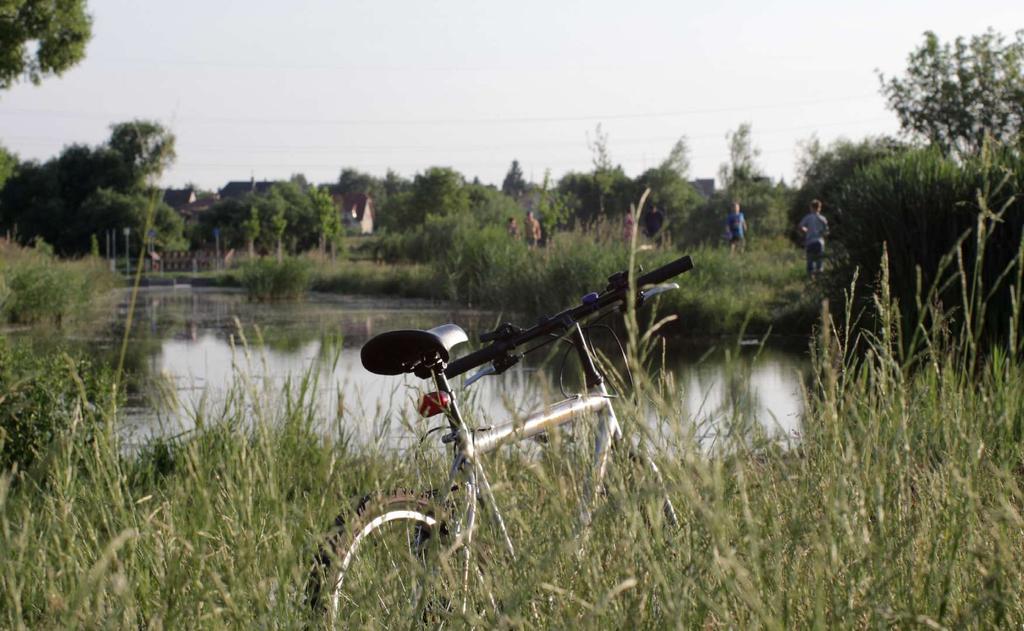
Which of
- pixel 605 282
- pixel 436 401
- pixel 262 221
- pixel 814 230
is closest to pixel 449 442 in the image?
pixel 436 401

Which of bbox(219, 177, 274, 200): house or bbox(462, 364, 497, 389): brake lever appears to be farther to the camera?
bbox(219, 177, 274, 200): house

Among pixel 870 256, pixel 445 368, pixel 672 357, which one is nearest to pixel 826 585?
pixel 445 368

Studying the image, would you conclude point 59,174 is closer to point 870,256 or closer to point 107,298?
point 107,298

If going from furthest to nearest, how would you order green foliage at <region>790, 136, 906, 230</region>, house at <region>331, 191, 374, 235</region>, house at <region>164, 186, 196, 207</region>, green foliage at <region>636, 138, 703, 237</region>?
1. house at <region>331, 191, 374, 235</region>
2. house at <region>164, 186, 196, 207</region>
3. green foliage at <region>636, 138, 703, 237</region>
4. green foliage at <region>790, 136, 906, 230</region>

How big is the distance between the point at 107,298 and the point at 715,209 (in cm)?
2184

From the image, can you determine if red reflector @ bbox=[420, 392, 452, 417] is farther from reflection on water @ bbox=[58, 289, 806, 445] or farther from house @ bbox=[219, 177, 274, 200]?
house @ bbox=[219, 177, 274, 200]

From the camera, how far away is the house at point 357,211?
109150 millimetres

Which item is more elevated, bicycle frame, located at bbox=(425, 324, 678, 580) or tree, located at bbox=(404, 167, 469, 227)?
tree, located at bbox=(404, 167, 469, 227)

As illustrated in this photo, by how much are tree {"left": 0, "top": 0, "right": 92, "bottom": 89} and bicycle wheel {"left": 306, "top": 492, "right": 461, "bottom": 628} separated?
20.7 meters

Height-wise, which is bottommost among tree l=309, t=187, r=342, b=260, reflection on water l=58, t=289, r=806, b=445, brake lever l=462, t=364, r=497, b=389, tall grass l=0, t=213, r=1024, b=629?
reflection on water l=58, t=289, r=806, b=445

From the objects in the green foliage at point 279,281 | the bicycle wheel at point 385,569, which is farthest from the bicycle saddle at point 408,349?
the green foliage at point 279,281

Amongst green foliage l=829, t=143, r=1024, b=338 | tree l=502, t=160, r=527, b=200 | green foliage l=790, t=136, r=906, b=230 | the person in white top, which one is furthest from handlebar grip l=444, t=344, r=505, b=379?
tree l=502, t=160, r=527, b=200

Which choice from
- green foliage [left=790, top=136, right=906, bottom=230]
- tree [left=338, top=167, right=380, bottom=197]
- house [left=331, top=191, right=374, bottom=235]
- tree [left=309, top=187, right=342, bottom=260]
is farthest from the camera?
tree [left=338, top=167, right=380, bottom=197]

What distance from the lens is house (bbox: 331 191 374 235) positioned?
109150 mm
